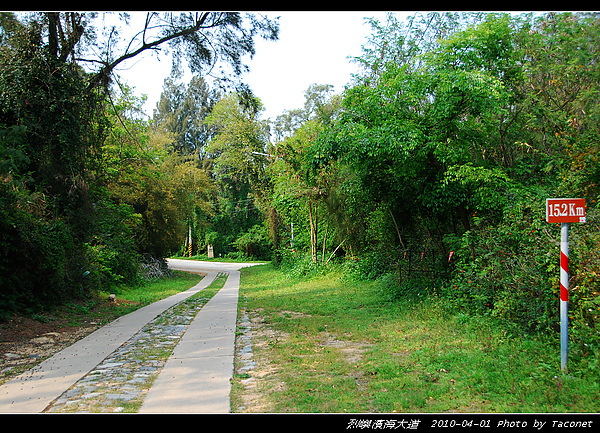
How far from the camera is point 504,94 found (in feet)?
27.5

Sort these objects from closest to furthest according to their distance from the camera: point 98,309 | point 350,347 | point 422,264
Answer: point 350,347 < point 422,264 < point 98,309

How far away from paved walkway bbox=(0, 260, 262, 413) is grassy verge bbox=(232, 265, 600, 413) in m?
0.41

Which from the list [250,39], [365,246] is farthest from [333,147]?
[365,246]

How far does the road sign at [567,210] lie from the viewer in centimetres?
502

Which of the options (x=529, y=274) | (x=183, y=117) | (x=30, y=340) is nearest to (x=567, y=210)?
(x=529, y=274)

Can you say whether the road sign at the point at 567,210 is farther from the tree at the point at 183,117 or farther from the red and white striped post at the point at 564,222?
the tree at the point at 183,117

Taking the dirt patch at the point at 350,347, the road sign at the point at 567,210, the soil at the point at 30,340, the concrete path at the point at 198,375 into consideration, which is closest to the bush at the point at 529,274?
the road sign at the point at 567,210

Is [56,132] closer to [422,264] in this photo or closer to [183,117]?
[422,264]

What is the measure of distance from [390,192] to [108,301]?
376 inches

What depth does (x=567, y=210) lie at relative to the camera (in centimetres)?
505

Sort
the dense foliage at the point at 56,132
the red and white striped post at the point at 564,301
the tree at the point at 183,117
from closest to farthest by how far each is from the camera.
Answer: the red and white striped post at the point at 564,301, the dense foliage at the point at 56,132, the tree at the point at 183,117

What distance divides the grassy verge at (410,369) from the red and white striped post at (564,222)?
11.5 inches

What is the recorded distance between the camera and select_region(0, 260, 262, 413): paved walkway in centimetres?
465

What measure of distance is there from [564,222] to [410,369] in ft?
8.74
